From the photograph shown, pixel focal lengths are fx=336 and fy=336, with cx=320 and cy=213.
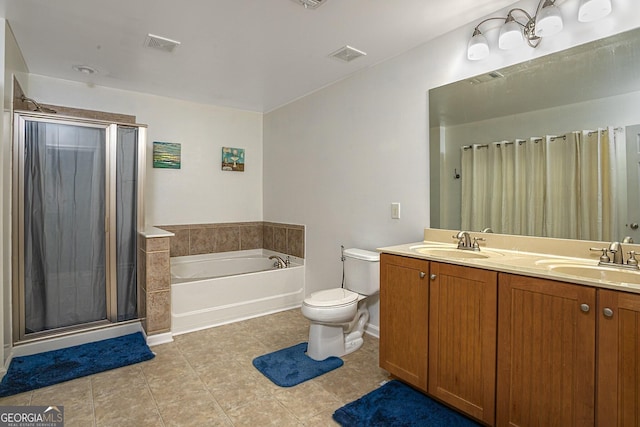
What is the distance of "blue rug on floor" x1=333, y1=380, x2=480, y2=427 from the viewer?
1.76 meters

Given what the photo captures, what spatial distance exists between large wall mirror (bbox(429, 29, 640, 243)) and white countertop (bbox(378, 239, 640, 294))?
0.15 m

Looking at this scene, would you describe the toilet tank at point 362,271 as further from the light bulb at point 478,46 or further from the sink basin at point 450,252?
the light bulb at point 478,46

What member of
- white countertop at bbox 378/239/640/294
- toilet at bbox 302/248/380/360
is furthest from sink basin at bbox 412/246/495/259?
toilet at bbox 302/248/380/360

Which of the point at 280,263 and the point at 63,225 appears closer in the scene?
the point at 63,225

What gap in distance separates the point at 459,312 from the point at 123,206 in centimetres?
278

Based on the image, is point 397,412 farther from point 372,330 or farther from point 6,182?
point 6,182

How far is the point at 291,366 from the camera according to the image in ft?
7.88

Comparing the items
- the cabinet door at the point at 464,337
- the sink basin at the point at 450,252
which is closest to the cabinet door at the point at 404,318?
the cabinet door at the point at 464,337

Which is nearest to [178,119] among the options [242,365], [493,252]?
[242,365]

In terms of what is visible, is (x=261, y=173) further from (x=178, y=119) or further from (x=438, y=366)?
(x=438, y=366)

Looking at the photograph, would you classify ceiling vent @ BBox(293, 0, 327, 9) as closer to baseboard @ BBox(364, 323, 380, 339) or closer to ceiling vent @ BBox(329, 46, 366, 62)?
ceiling vent @ BBox(329, 46, 366, 62)

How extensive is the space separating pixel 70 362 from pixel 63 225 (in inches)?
41.6

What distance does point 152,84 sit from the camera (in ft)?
11.1

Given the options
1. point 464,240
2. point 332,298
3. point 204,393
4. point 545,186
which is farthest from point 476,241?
point 204,393
